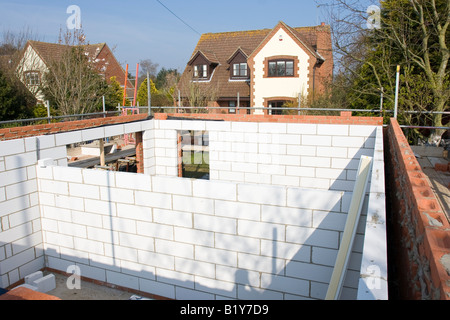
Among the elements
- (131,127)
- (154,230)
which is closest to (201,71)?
(131,127)

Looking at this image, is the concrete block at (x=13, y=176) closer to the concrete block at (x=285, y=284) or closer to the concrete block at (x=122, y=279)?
the concrete block at (x=122, y=279)

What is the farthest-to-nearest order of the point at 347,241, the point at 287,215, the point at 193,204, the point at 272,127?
the point at 272,127 < the point at 193,204 < the point at 287,215 < the point at 347,241

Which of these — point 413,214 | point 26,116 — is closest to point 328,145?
point 413,214

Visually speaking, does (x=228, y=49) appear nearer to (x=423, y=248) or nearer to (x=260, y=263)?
(x=260, y=263)

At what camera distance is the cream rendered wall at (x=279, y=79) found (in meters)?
19.0

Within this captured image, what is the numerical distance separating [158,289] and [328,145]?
4.33m

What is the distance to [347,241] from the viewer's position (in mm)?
3225

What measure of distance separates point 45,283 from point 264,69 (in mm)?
16558

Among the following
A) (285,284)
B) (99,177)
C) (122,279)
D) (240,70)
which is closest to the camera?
(285,284)

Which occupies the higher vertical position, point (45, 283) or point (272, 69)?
point (272, 69)

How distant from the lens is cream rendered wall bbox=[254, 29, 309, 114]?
19.0 m
